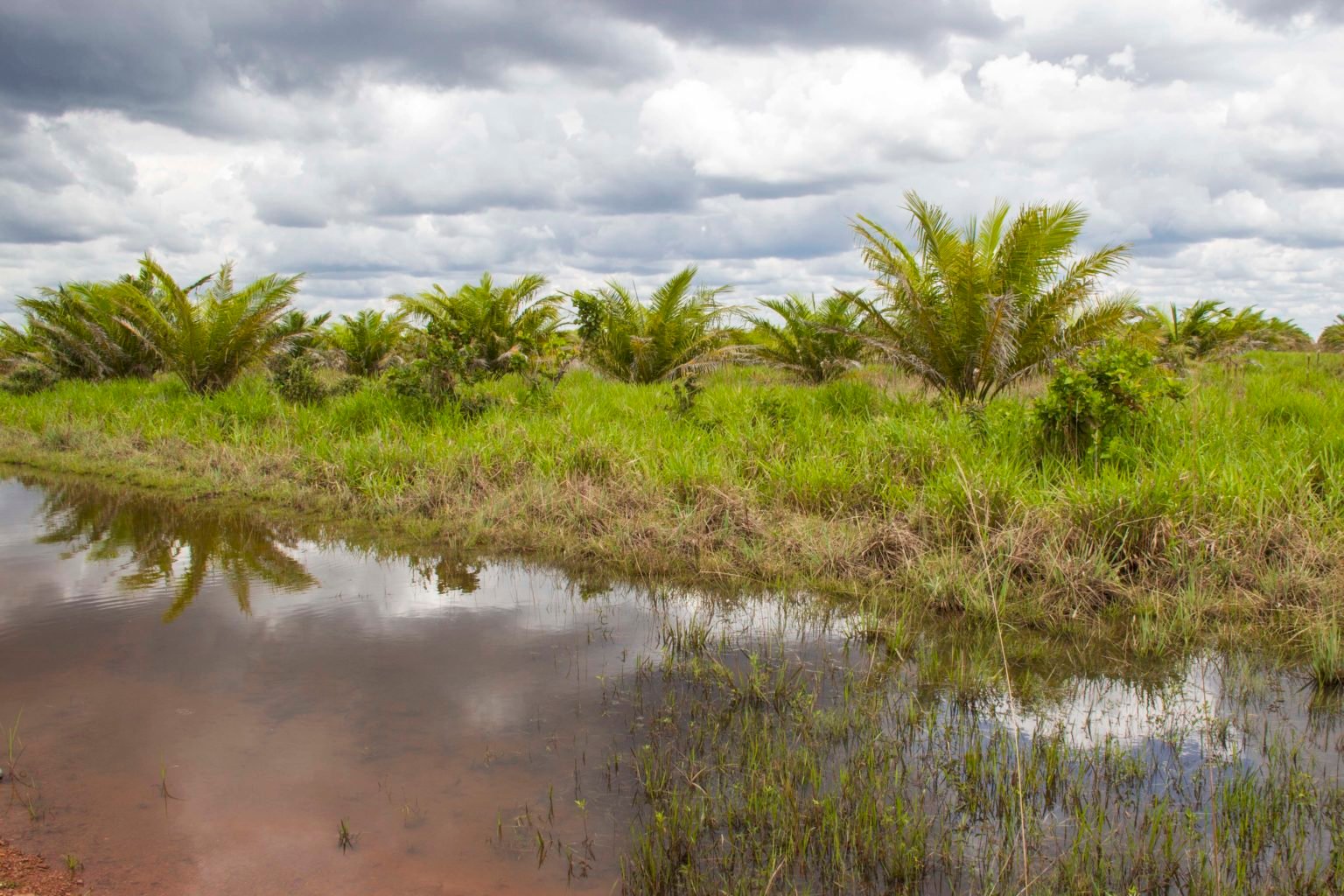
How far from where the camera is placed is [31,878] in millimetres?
2748

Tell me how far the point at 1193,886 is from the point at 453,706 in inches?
113

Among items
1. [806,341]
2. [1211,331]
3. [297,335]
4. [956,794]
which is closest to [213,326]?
[297,335]

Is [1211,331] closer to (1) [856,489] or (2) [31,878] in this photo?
(1) [856,489]

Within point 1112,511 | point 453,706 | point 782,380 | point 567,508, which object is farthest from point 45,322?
point 1112,511

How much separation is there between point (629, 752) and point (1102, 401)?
4.68m

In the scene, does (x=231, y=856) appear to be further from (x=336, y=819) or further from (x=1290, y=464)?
(x=1290, y=464)

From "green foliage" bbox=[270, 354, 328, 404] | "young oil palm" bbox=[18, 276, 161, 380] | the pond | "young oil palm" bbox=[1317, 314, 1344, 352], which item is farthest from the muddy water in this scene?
"young oil palm" bbox=[1317, 314, 1344, 352]

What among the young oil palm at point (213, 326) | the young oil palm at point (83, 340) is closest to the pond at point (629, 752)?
the young oil palm at point (213, 326)

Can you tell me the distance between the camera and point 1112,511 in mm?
5500

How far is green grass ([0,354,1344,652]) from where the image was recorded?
5203 mm

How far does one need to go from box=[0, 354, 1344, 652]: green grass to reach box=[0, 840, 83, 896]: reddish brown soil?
3.77 metres

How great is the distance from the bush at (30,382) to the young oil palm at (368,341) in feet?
16.9

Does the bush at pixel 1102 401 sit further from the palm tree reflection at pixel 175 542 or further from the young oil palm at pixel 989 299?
the palm tree reflection at pixel 175 542

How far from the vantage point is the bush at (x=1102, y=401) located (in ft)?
21.2
